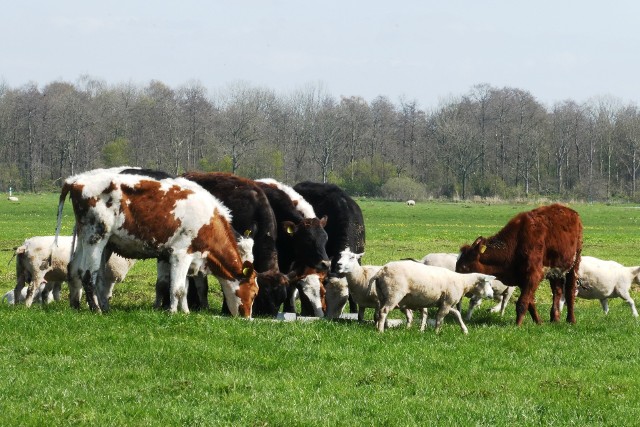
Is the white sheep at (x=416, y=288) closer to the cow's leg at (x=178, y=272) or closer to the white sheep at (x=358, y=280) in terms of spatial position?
the white sheep at (x=358, y=280)

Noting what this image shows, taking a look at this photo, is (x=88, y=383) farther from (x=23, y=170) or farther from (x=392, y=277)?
(x=23, y=170)

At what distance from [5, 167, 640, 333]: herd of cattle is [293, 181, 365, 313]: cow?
27mm

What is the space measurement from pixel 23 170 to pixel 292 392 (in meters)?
105

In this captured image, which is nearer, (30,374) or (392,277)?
(30,374)

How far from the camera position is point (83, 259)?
1445cm

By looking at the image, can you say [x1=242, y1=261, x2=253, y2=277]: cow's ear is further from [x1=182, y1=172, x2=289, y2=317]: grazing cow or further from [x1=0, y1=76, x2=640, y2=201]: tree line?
[x1=0, y1=76, x2=640, y2=201]: tree line

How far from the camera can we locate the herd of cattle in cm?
1438

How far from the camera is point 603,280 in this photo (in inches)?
721

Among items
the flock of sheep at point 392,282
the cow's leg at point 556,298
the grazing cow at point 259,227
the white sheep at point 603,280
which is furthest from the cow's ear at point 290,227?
the white sheep at point 603,280

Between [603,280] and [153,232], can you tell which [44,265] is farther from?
[603,280]

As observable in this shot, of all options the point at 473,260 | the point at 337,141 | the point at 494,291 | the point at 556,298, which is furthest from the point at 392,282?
the point at 337,141

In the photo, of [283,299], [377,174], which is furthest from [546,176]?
[283,299]

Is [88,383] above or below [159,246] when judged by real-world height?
below

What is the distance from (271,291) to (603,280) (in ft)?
22.6
